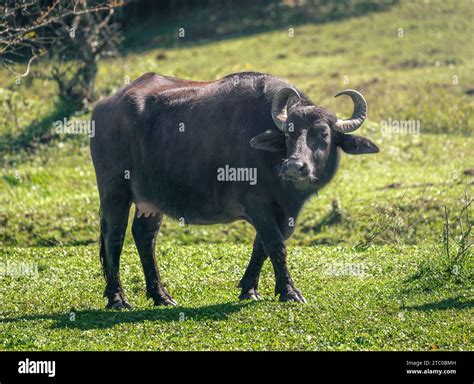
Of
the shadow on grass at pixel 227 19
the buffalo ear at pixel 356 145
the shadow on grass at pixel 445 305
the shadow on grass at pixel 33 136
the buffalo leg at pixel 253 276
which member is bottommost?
the shadow on grass at pixel 445 305

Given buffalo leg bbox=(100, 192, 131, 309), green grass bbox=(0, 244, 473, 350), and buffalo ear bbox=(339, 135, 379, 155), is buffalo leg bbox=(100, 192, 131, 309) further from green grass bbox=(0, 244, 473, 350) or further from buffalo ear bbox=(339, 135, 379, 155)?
buffalo ear bbox=(339, 135, 379, 155)

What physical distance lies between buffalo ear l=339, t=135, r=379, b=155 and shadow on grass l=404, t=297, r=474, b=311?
6.90 feet

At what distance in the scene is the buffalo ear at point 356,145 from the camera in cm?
1338

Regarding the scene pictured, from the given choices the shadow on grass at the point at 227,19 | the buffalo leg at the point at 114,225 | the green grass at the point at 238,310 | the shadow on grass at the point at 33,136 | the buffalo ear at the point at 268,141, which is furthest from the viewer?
the shadow on grass at the point at 227,19

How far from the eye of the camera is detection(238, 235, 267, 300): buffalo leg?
13150 mm

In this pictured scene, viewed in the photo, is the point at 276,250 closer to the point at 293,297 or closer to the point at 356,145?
the point at 293,297

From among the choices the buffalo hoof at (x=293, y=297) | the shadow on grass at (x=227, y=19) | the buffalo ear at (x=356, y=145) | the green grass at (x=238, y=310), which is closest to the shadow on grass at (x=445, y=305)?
the green grass at (x=238, y=310)

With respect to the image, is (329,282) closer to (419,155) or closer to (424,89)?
(419,155)

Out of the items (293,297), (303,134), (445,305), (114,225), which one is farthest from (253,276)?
(445,305)

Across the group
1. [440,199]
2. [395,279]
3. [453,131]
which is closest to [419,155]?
[453,131]

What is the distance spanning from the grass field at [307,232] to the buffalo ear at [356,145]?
168cm

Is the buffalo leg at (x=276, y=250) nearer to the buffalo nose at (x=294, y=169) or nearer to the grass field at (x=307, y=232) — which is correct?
the grass field at (x=307, y=232)

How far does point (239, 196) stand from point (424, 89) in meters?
15.6

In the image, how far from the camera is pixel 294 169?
12211mm
